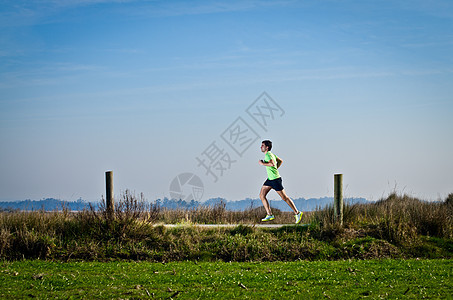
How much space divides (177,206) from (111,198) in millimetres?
5780

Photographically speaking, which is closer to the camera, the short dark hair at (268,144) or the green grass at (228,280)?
the green grass at (228,280)

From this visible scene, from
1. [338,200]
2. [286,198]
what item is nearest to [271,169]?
[286,198]

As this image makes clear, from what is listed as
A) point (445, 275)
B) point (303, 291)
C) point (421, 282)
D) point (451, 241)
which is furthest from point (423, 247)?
point (303, 291)

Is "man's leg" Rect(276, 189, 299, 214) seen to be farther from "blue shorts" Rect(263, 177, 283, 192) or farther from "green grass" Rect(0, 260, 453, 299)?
"green grass" Rect(0, 260, 453, 299)

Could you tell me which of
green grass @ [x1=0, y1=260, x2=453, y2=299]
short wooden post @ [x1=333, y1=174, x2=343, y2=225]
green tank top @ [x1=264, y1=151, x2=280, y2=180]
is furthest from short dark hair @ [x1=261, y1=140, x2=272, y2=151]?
green grass @ [x1=0, y1=260, x2=453, y2=299]

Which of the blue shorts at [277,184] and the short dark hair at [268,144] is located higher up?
the short dark hair at [268,144]

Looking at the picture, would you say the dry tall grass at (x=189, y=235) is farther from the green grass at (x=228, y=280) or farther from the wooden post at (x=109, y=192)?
the green grass at (x=228, y=280)

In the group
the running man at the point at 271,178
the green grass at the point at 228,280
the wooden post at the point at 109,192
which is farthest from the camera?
the running man at the point at 271,178

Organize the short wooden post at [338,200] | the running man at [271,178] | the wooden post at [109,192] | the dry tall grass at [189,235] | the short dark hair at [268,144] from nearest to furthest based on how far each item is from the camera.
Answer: the dry tall grass at [189,235] → the wooden post at [109,192] → the short wooden post at [338,200] → the running man at [271,178] → the short dark hair at [268,144]

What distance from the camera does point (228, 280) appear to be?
10969mm

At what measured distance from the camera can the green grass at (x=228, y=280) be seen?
9727mm

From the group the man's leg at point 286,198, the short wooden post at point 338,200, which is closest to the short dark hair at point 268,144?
the man's leg at point 286,198

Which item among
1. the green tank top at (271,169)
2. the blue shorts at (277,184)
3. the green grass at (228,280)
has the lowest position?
the green grass at (228,280)

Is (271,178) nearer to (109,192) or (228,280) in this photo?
(109,192)
